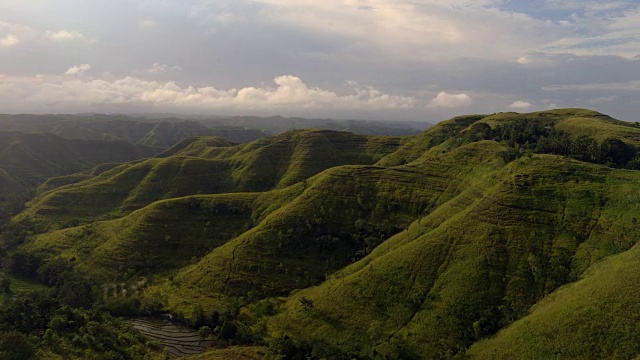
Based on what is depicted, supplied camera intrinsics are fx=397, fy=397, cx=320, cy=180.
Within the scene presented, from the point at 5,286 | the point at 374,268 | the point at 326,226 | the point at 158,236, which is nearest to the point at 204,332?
the point at 374,268

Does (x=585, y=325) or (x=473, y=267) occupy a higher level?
(x=473, y=267)

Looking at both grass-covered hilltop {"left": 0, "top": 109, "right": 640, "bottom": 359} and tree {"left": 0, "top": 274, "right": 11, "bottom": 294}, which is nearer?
grass-covered hilltop {"left": 0, "top": 109, "right": 640, "bottom": 359}

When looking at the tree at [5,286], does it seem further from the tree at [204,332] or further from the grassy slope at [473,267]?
the grassy slope at [473,267]

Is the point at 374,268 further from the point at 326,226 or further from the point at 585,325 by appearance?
the point at 585,325

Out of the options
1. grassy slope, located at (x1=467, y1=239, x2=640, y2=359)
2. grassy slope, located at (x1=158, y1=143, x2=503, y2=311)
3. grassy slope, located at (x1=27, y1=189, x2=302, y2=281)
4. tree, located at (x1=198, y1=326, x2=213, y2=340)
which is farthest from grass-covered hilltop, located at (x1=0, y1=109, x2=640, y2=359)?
tree, located at (x1=198, y1=326, x2=213, y2=340)

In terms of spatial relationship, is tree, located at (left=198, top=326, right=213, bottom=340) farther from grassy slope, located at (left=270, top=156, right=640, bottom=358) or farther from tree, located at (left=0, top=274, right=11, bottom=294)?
tree, located at (left=0, top=274, right=11, bottom=294)

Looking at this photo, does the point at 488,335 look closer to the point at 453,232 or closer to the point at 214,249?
the point at 453,232

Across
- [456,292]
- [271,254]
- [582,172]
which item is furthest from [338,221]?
[582,172]

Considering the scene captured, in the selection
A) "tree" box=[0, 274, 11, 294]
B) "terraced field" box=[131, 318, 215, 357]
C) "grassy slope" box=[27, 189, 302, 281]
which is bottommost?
"terraced field" box=[131, 318, 215, 357]
